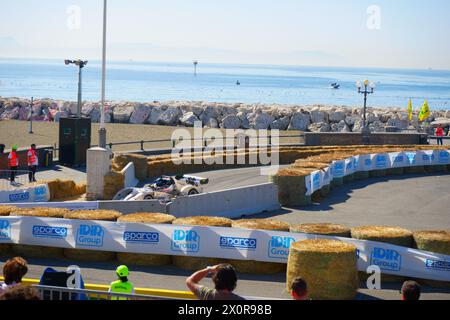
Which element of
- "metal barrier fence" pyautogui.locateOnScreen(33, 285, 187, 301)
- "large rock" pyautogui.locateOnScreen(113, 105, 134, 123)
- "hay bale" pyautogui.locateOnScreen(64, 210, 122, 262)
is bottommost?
"hay bale" pyautogui.locateOnScreen(64, 210, 122, 262)

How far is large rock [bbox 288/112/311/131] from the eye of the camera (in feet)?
211

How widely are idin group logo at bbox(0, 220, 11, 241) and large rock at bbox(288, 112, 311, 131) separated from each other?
4844 centimetres

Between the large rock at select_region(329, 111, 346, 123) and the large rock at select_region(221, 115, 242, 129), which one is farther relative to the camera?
the large rock at select_region(329, 111, 346, 123)

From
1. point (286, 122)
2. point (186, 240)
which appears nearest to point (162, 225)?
point (186, 240)

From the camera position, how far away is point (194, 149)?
125 feet

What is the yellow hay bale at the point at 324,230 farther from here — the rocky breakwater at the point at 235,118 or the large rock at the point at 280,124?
the large rock at the point at 280,124

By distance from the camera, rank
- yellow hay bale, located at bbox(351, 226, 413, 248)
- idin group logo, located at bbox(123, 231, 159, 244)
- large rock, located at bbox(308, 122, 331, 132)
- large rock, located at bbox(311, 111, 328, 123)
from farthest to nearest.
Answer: large rock, located at bbox(311, 111, 328, 123) < large rock, located at bbox(308, 122, 331, 132) < idin group logo, located at bbox(123, 231, 159, 244) < yellow hay bale, located at bbox(351, 226, 413, 248)

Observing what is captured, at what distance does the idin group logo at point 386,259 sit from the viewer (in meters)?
15.8

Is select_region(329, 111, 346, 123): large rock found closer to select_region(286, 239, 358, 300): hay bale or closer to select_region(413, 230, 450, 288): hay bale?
select_region(413, 230, 450, 288): hay bale

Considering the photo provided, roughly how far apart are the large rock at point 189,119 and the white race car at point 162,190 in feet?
124

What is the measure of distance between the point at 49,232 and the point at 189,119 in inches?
1910

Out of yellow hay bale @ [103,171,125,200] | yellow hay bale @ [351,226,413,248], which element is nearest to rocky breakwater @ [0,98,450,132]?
yellow hay bale @ [103,171,125,200]

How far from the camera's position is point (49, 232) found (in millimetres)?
17219

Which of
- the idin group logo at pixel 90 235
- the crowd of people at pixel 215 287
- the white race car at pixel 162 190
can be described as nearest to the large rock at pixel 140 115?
the white race car at pixel 162 190
